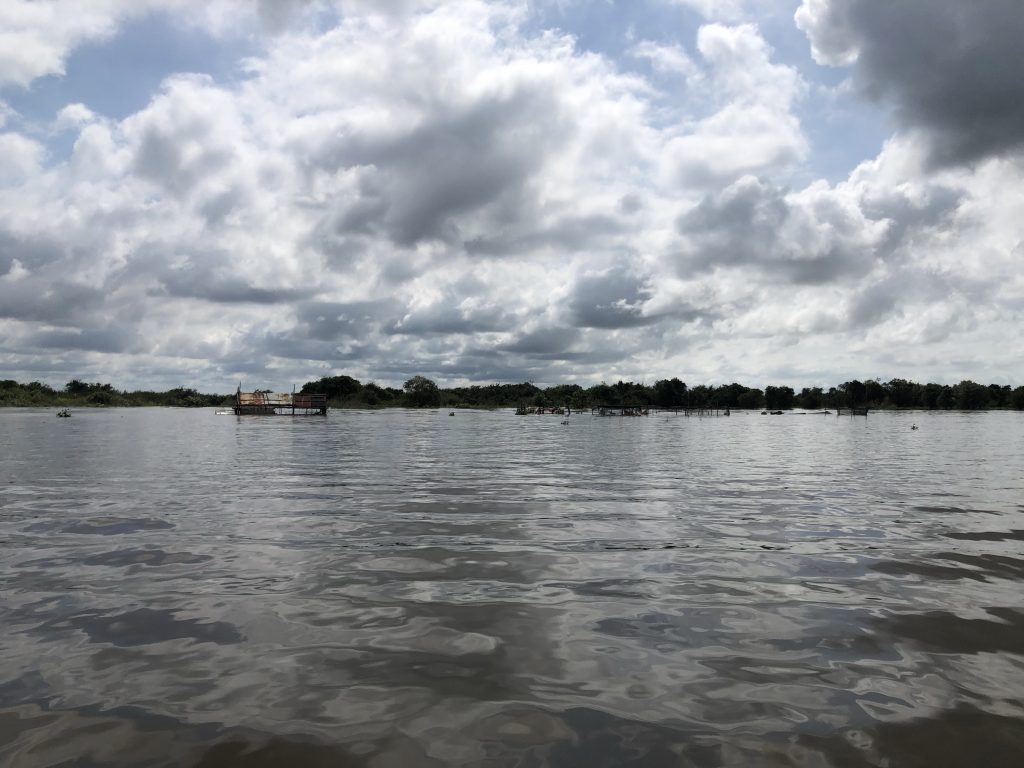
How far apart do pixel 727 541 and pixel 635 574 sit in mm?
4191

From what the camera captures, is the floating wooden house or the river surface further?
the floating wooden house

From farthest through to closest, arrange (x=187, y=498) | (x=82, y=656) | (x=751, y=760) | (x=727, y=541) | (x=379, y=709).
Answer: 1. (x=187, y=498)
2. (x=727, y=541)
3. (x=82, y=656)
4. (x=379, y=709)
5. (x=751, y=760)

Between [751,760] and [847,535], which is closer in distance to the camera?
[751,760]

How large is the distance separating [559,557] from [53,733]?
9272 millimetres

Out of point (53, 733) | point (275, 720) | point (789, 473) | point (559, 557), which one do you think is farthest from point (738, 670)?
point (789, 473)

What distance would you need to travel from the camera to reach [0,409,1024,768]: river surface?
581cm

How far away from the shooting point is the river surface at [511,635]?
19.1 ft

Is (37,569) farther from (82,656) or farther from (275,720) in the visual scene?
(275,720)

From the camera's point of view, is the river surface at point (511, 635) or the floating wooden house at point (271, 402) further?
the floating wooden house at point (271, 402)

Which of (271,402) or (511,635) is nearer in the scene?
(511,635)

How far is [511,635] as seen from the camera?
8.65 metres

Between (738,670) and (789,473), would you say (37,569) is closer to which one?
(738,670)

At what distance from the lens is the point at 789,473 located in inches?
1246

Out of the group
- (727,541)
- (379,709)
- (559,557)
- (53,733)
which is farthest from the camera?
(727,541)
